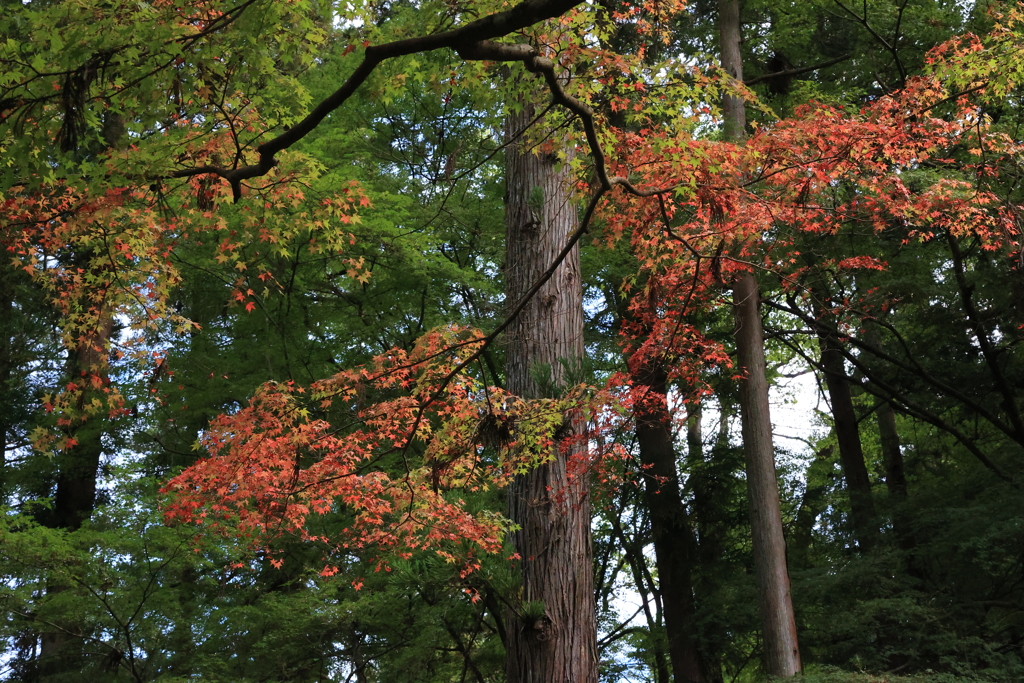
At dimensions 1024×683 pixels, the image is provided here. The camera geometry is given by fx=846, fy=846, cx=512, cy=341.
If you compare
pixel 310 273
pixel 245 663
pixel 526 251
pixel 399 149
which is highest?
pixel 399 149

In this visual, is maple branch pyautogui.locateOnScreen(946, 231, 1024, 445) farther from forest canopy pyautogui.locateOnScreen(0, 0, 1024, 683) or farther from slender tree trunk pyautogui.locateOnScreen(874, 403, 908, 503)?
slender tree trunk pyautogui.locateOnScreen(874, 403, 908, 503)

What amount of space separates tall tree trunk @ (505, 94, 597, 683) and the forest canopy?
0.08 ft

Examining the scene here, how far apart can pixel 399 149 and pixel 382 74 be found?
7293 mm

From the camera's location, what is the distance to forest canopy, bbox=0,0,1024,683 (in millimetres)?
5004

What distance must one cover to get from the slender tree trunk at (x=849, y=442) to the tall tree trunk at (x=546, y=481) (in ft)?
21.8

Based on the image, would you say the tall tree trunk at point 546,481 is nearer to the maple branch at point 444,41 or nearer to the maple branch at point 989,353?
the maple branch at point 444,41

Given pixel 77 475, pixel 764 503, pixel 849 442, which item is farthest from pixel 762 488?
pixel 77 475

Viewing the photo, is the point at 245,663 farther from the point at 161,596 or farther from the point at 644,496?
the point at 644,496

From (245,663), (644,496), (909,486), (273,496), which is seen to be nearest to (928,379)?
(909,486)

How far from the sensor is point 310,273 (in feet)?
38.9

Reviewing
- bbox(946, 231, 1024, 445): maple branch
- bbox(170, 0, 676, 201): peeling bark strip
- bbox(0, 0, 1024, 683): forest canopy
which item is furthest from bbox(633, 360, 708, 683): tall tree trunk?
bbox(170, 0, 676, 201): peeling bark strip

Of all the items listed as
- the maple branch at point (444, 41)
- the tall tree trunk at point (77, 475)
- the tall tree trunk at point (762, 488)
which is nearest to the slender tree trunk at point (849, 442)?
the tall tree trunk at point (762, 488)

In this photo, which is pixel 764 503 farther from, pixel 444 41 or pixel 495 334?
pixel 444 41

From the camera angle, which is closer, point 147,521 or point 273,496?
point 273,496
